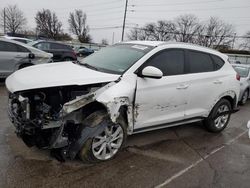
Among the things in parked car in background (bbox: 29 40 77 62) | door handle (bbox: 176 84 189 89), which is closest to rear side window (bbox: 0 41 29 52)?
parked car in background (bbox: 29 40 77 62)

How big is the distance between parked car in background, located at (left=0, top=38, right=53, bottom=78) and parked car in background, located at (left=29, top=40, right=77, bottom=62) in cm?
509

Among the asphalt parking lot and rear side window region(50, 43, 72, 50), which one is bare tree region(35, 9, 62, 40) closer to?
rear side window region(50, 43, 72, 50)

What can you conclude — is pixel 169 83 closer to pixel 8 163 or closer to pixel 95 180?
pixel 95 180

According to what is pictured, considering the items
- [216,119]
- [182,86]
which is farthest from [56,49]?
[182,86]

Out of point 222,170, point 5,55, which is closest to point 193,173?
point 222,170

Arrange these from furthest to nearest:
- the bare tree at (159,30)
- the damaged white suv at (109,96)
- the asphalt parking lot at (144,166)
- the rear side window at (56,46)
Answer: the bare tree at (159,30) < the rear side window at (56,46) < the damaged white suv at (109,96) < the asphalt parking lot at (144,166)

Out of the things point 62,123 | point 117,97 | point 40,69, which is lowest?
point 62,123

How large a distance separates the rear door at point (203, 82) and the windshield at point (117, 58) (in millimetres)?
1032

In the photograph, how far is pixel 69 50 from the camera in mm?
14766

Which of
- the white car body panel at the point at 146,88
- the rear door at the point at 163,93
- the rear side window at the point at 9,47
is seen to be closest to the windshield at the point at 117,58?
the white car body panel at the point at 146,88

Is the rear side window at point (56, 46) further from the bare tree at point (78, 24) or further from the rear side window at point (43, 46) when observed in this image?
the bare tree at point (78, 24)

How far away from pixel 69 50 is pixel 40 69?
11154 millimetres

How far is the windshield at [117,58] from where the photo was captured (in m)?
4.02

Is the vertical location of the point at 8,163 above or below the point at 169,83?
below
